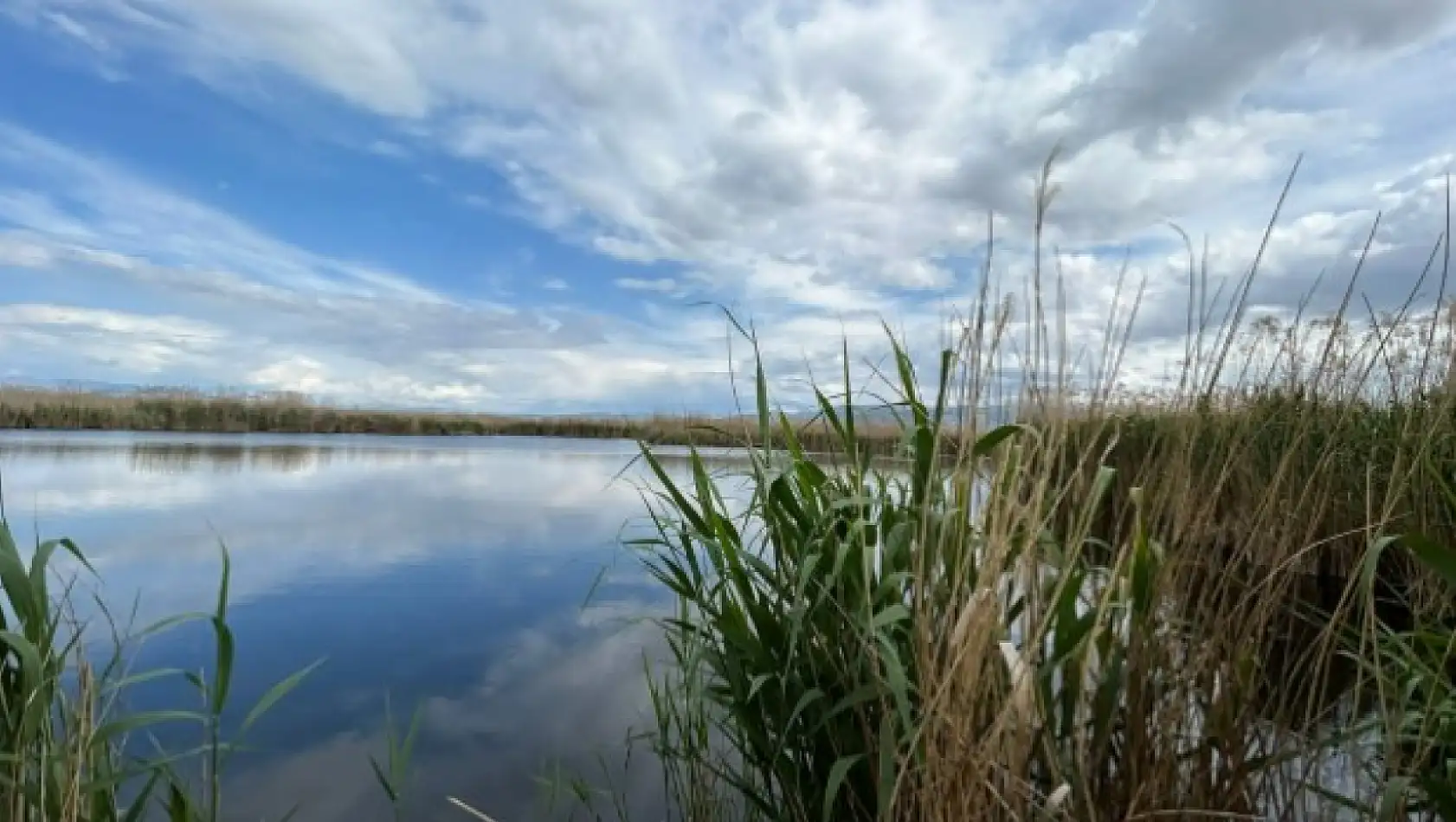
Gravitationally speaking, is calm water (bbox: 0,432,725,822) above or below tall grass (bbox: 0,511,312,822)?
below

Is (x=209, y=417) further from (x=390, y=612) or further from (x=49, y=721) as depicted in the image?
(x=49, y=721)

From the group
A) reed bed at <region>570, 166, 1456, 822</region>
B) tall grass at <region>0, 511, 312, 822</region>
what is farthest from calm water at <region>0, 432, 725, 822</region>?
tall grass at <region>0, 511, 312, 822</region>

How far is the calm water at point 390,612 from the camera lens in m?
2.84

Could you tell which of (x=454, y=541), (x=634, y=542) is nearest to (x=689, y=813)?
(x=634, y=542)

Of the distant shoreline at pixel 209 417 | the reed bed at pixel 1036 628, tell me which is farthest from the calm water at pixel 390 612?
the distant shoreline at pixel 209 417

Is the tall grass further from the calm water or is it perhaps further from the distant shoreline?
the distant shoreline

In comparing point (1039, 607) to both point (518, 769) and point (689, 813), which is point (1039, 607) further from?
point (518, 769)

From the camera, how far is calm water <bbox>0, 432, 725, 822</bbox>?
2.84m

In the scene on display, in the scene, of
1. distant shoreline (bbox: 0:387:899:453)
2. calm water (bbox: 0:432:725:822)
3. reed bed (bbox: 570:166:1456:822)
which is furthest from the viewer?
distant shoreline (bbox: 0:387:899:453)

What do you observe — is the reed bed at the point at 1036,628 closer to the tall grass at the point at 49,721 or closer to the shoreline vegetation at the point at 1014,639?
the shoreline vegetation at the point at 1014,639

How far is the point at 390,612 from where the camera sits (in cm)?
485

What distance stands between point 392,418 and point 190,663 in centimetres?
2636

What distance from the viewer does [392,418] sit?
2828 centimetres

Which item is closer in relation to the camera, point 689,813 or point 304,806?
point 689,813
